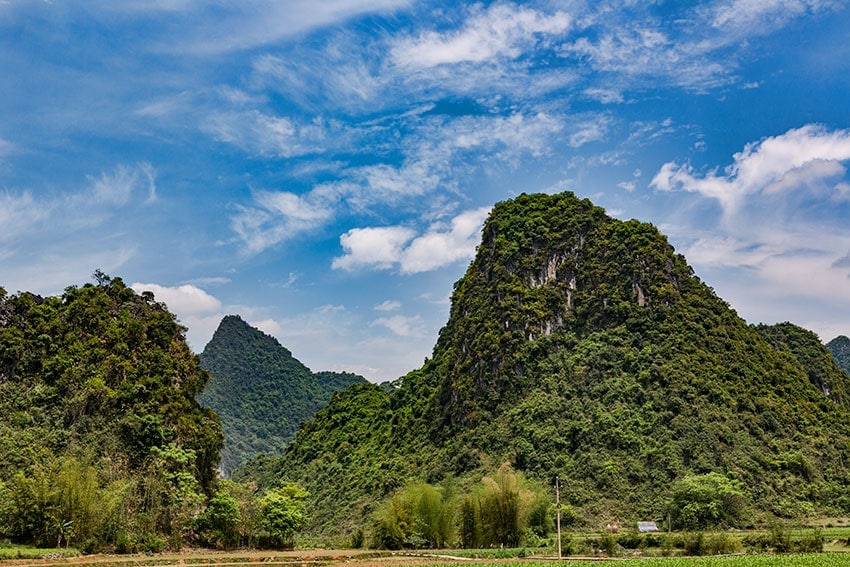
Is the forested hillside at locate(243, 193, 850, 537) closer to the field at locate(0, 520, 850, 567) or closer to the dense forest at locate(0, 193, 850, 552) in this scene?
the dense forest at locate(0, 193, 850, 552)

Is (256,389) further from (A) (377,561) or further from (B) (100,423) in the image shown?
(A) (377,561)

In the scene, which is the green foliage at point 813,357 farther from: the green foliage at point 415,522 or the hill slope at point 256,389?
the hill slope at point 256,389

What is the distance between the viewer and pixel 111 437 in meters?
40.0

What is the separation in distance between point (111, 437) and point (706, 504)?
112 feet

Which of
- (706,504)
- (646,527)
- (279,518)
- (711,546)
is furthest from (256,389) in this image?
(711,546)

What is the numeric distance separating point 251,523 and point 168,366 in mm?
10831

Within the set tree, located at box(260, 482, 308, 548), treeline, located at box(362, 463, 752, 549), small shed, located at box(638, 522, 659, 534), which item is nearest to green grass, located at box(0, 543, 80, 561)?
tree, located at box(260, 482, 308, 548)

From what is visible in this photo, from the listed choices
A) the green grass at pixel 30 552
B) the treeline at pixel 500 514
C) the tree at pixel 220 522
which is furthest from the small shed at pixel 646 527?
the green grass at pixel 30 552

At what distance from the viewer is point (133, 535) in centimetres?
3462

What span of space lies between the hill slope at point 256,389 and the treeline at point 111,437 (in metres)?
72.8

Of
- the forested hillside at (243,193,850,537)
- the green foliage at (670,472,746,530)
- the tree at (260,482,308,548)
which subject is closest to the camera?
the tree at (260,482,308,548)

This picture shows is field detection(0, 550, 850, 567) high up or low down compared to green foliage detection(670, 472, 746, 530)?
down

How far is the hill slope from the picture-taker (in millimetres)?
→ 124400

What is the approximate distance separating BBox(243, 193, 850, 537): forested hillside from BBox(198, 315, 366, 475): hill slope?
42771mm
